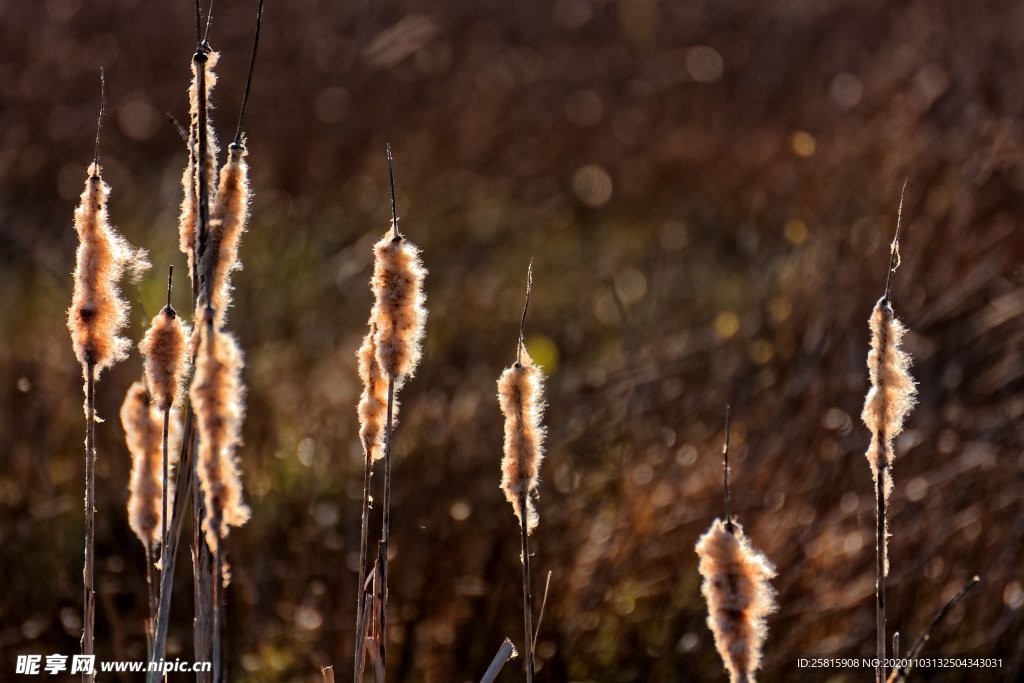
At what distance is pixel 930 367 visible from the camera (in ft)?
9.34

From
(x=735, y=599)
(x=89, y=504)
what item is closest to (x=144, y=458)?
(x=89, y=504)

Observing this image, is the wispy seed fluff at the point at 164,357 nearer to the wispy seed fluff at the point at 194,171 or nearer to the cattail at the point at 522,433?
the wispy seed fluff at the point at 194,171

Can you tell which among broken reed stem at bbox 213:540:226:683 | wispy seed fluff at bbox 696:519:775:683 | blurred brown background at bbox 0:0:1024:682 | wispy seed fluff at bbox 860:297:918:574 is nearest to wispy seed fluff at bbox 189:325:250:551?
broken reed stem at bbox 213:540:226:683

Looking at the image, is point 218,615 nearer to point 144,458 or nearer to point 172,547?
point 172,547

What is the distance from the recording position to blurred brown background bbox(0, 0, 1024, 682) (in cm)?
237

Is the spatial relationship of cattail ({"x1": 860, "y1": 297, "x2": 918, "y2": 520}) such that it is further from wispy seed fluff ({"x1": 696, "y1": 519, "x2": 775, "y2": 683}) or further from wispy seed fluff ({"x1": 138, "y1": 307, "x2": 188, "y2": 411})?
wispy seed fluff ({"x1": 138, "y1": 307, "x2": 188, "y2": 411})

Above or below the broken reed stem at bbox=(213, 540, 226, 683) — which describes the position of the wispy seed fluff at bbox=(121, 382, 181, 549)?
above

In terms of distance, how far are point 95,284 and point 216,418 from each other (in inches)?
12.9

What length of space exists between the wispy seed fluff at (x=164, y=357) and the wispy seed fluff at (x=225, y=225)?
0.06m

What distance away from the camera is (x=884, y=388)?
1174mm

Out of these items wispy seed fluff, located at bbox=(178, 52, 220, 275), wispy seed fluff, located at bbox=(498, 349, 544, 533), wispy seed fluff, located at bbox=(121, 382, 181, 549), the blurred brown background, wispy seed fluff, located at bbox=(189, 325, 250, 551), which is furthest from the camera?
the blurred brown background

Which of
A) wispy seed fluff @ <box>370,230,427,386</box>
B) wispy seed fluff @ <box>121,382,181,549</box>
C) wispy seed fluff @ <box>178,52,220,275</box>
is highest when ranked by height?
wispy seed fluff @ <box>178,52,220,275</box>

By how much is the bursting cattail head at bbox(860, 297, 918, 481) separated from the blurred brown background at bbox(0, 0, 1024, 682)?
1.14 meters

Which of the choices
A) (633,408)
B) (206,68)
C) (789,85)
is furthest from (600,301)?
(206,68)
